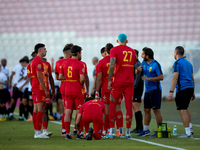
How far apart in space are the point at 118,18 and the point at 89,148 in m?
24.7

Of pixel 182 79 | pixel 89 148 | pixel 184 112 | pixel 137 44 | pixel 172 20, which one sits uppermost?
pixel 172 20

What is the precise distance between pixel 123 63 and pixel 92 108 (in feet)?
3.35

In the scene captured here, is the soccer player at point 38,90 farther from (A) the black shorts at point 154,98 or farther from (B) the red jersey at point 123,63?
(A) the black shorts at point 154,98

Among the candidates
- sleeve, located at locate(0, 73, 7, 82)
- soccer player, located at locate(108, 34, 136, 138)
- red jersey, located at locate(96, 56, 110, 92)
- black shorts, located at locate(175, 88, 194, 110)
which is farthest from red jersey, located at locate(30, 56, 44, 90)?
sleeve, located at locate(0, 73, 7, 82)

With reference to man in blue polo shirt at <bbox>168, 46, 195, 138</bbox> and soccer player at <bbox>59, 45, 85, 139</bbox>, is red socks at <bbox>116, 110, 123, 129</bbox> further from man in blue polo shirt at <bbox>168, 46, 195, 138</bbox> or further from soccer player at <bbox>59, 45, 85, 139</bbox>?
man in blue polo shirt at <bbox>168, 46, 195, 138</bbox>

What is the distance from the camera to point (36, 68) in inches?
267

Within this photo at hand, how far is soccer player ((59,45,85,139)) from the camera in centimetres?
673

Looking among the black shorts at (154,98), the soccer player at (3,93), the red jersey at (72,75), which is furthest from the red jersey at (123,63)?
the soccer player at (3,93)

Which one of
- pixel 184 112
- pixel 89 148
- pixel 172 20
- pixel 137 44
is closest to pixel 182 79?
pixel 184 112

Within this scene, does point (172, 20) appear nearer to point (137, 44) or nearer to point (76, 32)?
point (137, 44)

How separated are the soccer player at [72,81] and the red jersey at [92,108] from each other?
0.34 metres

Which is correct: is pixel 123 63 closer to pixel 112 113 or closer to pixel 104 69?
pixel 104 69

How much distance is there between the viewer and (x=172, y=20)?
29141mm

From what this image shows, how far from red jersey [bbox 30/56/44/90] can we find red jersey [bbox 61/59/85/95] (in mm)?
429
